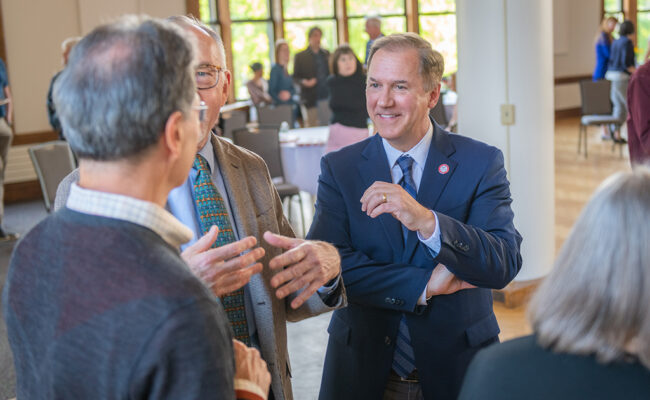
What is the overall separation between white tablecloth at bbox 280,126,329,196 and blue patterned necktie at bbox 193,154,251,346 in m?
4.74

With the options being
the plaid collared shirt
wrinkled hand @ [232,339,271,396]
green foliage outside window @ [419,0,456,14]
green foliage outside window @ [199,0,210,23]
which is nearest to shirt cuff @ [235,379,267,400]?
wrinkled hand @ [232,339,271,396]

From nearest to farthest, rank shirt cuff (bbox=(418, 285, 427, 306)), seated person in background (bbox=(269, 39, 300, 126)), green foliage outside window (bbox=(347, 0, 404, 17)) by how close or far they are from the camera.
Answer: shirt cuff (bbox=(418, 285, 427, 306)) < seated person in background (bbox=(269, 39, 300, 126)) < green foliage outside window (bbox=(347, 0, 404, 17))

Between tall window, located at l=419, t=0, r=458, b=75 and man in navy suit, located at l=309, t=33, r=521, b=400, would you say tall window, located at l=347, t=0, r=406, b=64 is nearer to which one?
tall window, located at l=419, t=0, r=458, b=75

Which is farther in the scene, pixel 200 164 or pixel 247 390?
pixel 200 164

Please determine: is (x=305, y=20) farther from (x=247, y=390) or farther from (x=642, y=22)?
(x=247, y=390)

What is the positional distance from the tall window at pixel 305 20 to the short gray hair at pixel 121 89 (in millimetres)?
12237

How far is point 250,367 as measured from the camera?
1.18 metres

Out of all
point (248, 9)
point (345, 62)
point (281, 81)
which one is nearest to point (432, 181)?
point (345, 62)

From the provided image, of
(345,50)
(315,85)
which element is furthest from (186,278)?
(315,85)

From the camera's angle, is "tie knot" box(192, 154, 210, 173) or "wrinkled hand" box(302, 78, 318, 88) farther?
"wrinkled hand" box(302, 78, 318, 88)

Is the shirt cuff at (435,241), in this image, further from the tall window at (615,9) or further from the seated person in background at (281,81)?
the tall window at (615,9)

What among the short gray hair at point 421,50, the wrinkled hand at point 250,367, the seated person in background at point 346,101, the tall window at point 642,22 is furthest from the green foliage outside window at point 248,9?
the wrinkled hand at point 250,367

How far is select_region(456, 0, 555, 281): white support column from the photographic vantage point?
455cm

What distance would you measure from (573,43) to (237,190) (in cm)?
1605
